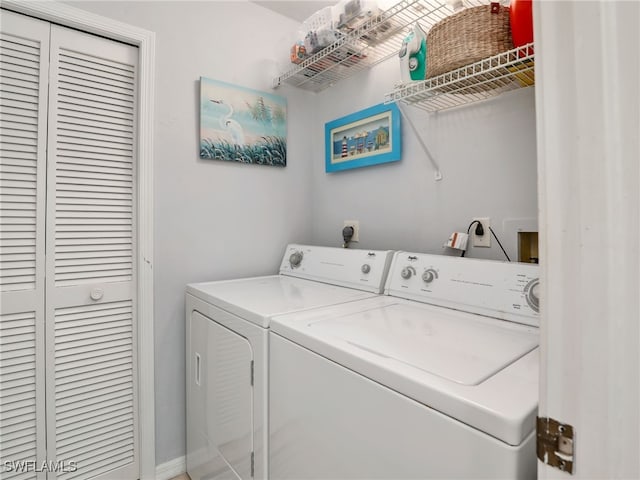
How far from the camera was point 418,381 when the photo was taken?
26.9 inches

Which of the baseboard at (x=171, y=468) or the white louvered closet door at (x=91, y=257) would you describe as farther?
the baseboard at (x=171, y=468)

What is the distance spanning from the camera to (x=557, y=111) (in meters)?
0.46

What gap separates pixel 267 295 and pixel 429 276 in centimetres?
66

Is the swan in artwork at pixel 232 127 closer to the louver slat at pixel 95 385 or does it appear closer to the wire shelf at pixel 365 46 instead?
the wire shelf at pixel 365 46

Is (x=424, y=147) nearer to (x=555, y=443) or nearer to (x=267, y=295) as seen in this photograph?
(x=267, y=295)

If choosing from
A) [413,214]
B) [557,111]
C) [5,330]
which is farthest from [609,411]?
[5,330]

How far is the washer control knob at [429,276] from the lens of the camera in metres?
1.31

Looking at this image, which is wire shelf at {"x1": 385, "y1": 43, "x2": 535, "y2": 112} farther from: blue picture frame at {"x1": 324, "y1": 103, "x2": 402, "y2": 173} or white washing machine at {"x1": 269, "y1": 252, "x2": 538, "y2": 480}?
white washing machine at {"x1": 269, "y1": 252, "x2": 538, "y2": 480}

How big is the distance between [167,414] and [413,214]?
61.7 inches

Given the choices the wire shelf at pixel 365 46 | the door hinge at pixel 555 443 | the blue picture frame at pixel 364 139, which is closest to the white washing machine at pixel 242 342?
the blue picture frame at pixel 364 139

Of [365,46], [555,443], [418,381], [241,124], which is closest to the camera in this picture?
[555,443]

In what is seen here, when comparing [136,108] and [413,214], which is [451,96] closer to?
[413,214]

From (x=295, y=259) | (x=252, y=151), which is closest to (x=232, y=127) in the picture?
(x=252, y=151)

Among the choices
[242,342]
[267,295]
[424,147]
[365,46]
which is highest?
[365,46]
